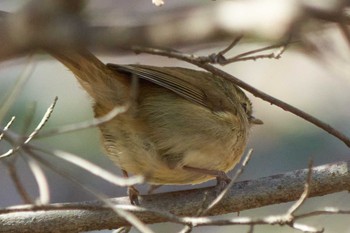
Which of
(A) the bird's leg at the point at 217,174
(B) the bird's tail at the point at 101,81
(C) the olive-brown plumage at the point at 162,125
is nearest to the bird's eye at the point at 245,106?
(C) the olive-brown plumage at the point at 162,125

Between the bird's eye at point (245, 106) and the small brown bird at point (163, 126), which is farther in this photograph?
the bird's eye at point (245, 106)

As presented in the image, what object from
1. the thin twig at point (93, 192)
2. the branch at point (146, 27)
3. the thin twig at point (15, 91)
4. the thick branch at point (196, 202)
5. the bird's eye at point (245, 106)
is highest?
the branch at point (146, 27)

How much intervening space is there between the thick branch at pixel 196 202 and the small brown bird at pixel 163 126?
265 mm

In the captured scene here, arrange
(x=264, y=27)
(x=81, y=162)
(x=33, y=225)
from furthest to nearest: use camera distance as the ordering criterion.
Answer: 1. (x=33, y=225)
2. (x=81, y=162)
3. (x=264, y=27)

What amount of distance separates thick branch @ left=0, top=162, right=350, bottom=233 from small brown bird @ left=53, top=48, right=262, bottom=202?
265 mm

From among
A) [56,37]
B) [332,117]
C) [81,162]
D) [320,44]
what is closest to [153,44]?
[56,37]

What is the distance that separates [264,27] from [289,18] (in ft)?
0.30

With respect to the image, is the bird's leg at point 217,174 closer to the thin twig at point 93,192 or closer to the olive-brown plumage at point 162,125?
the olive-brown plumage at point 162,125

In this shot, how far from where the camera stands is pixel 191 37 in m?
2.95

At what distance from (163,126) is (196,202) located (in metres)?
0.64

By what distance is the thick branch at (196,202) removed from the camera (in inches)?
173

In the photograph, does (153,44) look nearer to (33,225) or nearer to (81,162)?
(81,162)

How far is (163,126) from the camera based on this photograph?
203 inches

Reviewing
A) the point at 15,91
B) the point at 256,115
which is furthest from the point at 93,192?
the point at 256,115
